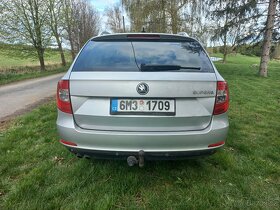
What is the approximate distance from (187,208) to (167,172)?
2.45ft

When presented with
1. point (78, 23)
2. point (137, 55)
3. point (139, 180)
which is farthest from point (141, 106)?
point (78, 23)

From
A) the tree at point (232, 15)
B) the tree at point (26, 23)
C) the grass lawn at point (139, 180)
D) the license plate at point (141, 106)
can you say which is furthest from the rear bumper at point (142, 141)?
the tree at point (26, 23)

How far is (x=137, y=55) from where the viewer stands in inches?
110

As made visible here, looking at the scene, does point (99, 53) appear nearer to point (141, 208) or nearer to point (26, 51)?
point (141, 208)

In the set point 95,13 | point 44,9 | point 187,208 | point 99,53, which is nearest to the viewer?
point 187,208

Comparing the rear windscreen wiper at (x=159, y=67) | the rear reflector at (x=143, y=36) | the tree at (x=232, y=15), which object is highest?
the tree at (x=232, y=15)

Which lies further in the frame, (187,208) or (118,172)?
(118,172)

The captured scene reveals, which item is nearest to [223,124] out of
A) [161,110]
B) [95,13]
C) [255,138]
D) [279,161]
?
[161,110]

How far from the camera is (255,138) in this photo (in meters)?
4.52

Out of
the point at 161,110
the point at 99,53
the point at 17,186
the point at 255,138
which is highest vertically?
the point at 99,53

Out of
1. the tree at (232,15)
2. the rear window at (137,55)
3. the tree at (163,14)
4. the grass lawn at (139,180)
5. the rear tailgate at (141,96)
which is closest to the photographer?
the rear tailgate at (141,96)

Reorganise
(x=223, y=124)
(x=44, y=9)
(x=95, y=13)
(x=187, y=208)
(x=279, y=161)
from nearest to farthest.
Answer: (x=187, y=208) → (x=223, y=124) → (x=279, y=161) → (x=44, y=9) → (x=95, y=13)

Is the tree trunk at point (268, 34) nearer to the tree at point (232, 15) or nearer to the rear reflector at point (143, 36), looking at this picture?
the tree at point (232, 15)

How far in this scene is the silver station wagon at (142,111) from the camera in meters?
2.44
